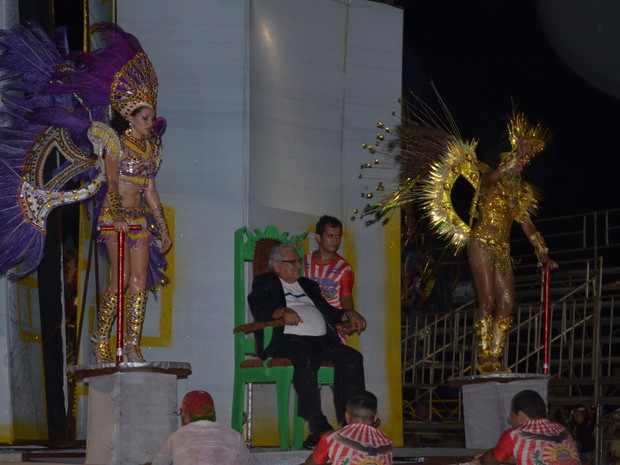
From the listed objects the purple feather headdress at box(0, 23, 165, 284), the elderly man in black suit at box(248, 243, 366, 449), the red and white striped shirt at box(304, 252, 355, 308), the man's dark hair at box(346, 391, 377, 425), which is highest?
the purple feather headdress at box(0, 23, 165, 284)

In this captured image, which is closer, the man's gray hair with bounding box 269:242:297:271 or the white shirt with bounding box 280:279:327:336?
the white shirt with bounding box 280:279:327:336

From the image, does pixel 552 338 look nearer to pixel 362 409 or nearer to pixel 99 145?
pixel 99 145

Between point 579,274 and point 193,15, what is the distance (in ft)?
19.3

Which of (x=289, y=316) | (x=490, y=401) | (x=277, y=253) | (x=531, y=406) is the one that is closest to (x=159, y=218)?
(x=277, y=253)

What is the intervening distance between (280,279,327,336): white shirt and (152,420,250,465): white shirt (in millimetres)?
1861

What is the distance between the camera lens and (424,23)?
1262cm

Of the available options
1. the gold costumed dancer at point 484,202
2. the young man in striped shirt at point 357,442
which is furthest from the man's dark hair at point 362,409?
the gold costumed dancer at point 484,202

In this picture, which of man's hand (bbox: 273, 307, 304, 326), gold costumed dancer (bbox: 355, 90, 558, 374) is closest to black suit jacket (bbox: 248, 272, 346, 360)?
man's hand (bbox: 273, 307, 304, 326)

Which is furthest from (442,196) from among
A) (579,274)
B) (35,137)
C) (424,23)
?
(424,23)

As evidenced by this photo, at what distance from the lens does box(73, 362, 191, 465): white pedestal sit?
5.57 meters

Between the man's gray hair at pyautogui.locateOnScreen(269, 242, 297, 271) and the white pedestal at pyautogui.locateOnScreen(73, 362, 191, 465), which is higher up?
the man's gray hair at pyautogui.locateOnScreen(269, 242, 297, 271)

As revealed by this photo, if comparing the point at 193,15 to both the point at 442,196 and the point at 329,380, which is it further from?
the point at 329,380

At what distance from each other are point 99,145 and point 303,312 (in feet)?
4.84

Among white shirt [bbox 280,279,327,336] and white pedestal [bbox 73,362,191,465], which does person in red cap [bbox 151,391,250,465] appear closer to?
white pedestal [bbox 73,362,191,465]
